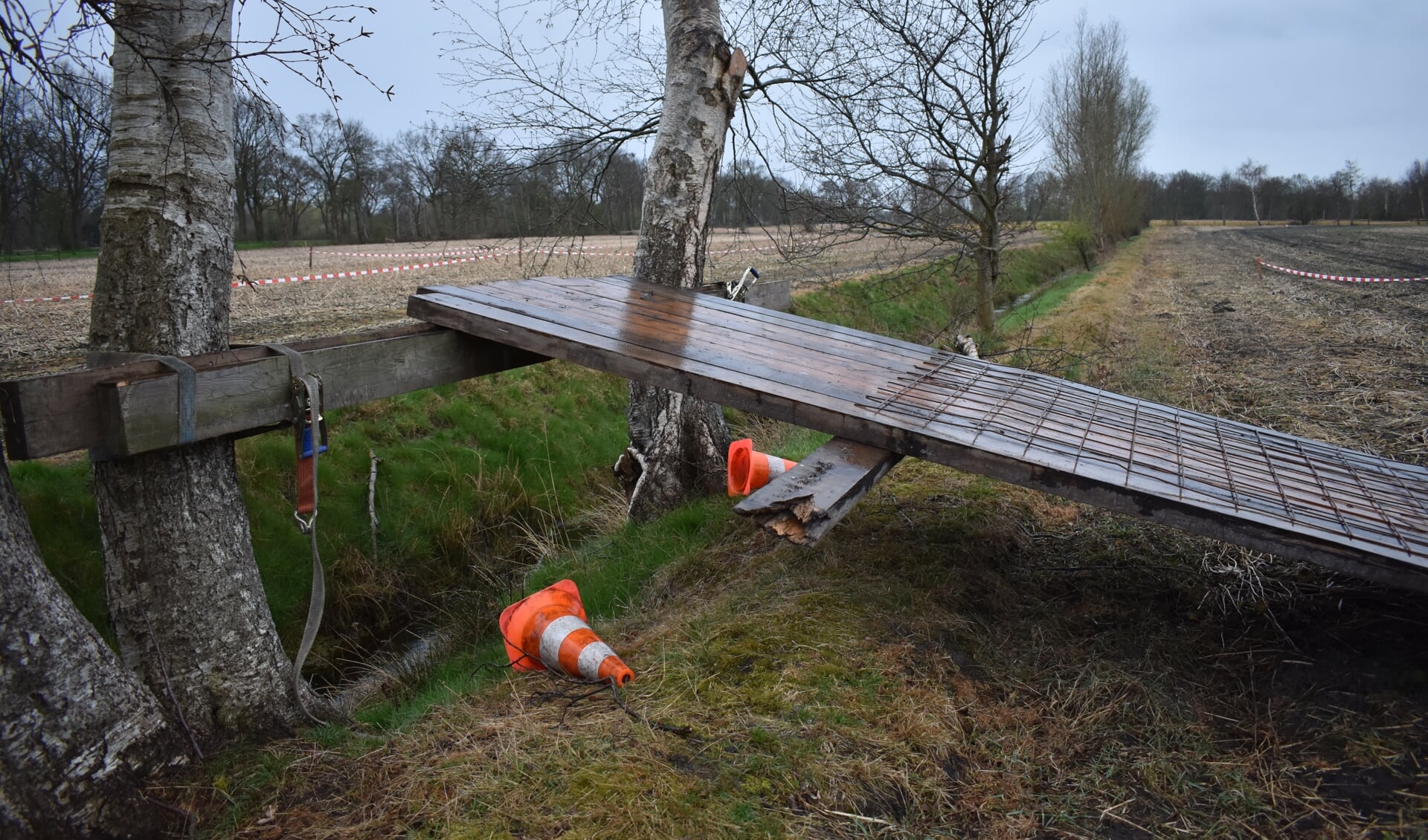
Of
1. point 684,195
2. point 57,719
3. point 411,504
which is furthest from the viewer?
point 411,504

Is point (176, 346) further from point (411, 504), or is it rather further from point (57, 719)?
point (411, 504)

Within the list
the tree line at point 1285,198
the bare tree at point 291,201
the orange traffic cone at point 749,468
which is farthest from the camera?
the tree line at point 1285,198

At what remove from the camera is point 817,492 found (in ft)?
10.2

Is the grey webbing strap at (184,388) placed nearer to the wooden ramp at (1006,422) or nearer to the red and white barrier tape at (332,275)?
the wooden ramp at (1006,422)

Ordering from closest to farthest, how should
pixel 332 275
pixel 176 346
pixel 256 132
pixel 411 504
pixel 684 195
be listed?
pixel 176 346 < pixel 256 132 < pixel 684 195 < pixel 411 504 < pixel 332 275

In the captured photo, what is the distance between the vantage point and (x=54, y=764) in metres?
2.53

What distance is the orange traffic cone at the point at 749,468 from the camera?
5328 millimetres

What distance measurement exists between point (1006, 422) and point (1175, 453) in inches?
28.8

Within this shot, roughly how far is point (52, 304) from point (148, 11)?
15.4 meters

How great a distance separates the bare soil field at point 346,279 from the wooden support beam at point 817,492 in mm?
2627

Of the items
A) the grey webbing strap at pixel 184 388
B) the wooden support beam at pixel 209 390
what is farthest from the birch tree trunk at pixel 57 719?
the grey webbing strap at pixel 184 388

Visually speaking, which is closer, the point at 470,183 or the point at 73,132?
the point at 73,132

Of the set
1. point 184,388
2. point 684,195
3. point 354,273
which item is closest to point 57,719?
point 184,388

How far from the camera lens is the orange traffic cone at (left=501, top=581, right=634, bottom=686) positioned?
348cm
